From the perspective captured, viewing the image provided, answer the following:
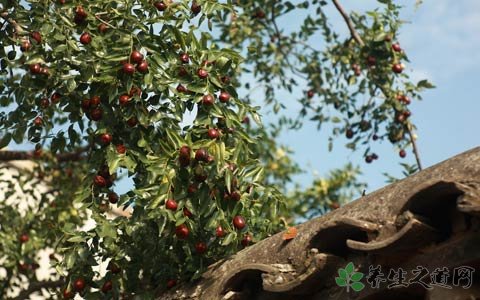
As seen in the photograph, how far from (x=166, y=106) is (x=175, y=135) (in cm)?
42

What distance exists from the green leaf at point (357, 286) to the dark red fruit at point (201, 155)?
4.15 ft

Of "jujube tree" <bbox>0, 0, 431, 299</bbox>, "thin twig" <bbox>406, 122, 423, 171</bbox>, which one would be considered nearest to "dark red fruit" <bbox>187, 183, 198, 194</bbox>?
"jujube tree" <bbox>0, 0, 431, 299</bbox>

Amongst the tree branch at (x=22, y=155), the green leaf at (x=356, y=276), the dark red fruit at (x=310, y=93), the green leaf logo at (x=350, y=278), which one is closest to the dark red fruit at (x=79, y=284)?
the green leaf logo at (x=350, y=278)

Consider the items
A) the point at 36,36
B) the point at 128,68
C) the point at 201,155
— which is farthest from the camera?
the point at 36,36

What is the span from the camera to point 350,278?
421 centimetres

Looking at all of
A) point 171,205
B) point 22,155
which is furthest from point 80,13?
point 22,155

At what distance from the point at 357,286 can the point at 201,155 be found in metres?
1.31

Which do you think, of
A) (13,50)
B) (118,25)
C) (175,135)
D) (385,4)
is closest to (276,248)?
(175,135)

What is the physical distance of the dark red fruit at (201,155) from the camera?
5.12 metres

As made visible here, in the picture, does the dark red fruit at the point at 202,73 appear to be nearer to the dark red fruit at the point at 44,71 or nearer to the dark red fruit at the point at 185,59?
the dark red fruit at the point at 185,59

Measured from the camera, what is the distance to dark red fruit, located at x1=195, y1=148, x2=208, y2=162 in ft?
16.8

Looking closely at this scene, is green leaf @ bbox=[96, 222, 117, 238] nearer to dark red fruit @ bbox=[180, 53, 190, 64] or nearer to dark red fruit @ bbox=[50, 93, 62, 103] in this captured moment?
dark red fruit @ bbox=[50, 93, 62, 103]

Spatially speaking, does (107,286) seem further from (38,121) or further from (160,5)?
(160,5)

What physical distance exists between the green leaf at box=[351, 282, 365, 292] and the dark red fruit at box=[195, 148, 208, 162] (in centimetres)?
127
